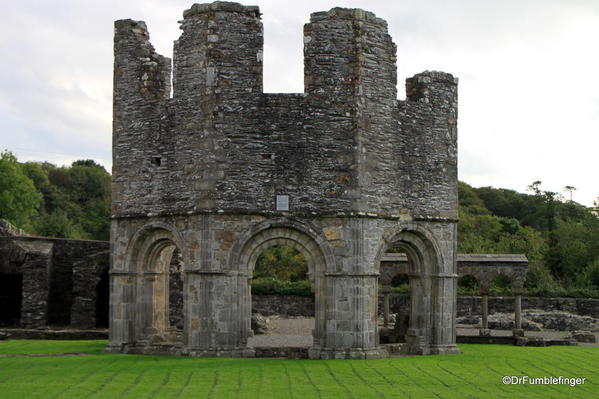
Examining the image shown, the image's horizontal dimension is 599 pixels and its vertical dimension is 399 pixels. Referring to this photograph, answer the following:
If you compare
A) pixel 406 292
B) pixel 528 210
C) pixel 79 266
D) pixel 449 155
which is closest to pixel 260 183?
pixel 449 155

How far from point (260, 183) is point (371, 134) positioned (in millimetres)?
2879

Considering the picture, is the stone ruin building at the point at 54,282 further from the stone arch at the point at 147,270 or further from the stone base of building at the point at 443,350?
the stone base of building at the point at 443,350

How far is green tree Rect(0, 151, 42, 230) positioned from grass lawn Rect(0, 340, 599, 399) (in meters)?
36.4

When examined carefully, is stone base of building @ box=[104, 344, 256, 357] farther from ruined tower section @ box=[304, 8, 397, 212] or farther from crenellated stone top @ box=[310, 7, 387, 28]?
crenellated stone top @ box=[310, 7, 387, 28]

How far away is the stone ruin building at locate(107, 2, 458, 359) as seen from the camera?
20.2 metres

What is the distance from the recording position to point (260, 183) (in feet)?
67.0

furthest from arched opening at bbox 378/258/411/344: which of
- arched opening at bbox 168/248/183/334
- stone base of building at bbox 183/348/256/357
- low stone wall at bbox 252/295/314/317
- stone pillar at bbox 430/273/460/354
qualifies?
arched opening at bbox 168/248/183/334

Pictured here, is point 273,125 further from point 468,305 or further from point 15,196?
point 15,196

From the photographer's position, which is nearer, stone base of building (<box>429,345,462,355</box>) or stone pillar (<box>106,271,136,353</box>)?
stone pillar (<box>106,271,136,353</box>)

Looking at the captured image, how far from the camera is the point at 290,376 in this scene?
1719 centimetres

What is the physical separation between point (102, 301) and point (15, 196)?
1231 inches

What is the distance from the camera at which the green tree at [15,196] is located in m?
56.6

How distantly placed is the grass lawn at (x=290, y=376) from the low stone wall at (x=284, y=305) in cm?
1439

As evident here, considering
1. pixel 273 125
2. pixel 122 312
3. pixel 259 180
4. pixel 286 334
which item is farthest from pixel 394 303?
pixel 273 125
